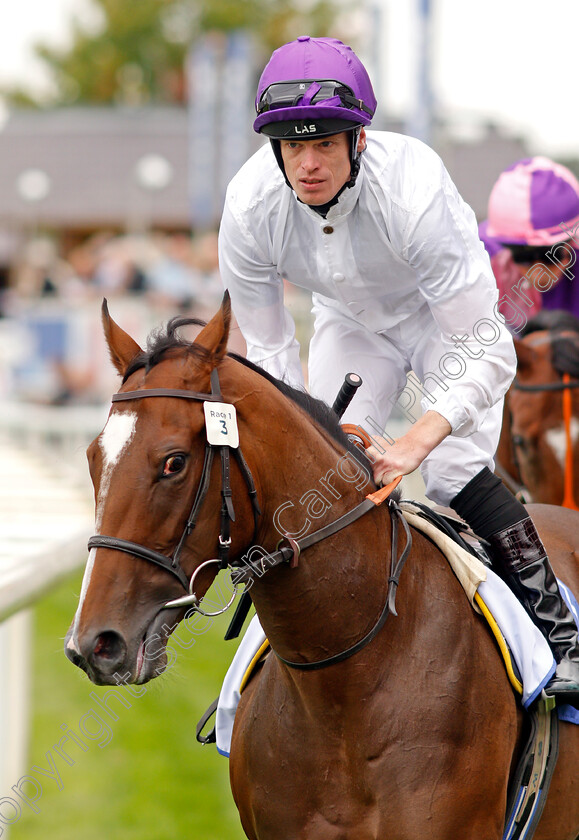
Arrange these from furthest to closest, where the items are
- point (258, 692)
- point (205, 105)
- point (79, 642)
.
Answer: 1. point (205, 105)
2. point (258, 692)
3. point (79, 642)

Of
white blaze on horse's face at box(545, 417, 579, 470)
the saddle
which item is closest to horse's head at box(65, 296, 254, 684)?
the saddle

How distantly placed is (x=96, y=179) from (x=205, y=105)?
1445 cm

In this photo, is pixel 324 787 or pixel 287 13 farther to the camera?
pixel 287 13

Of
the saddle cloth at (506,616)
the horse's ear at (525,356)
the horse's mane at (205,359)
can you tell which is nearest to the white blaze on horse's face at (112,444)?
the horse's mane at (205,359)

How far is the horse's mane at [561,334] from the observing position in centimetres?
478

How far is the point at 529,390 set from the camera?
4.83 metres

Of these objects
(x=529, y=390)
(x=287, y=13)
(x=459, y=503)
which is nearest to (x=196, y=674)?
(x=529, y=390)

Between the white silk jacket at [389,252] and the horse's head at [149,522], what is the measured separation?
0.70 m

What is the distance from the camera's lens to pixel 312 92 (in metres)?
2.84

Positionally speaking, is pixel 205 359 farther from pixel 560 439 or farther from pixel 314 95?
pixel 560 439

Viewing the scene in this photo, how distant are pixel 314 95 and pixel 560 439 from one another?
233 cm

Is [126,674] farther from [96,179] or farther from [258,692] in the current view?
[96,179]

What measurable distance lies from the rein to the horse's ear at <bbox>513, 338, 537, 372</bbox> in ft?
7.22

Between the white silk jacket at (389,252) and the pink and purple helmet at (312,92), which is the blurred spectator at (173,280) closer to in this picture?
the white silk jacket at (389,252)
